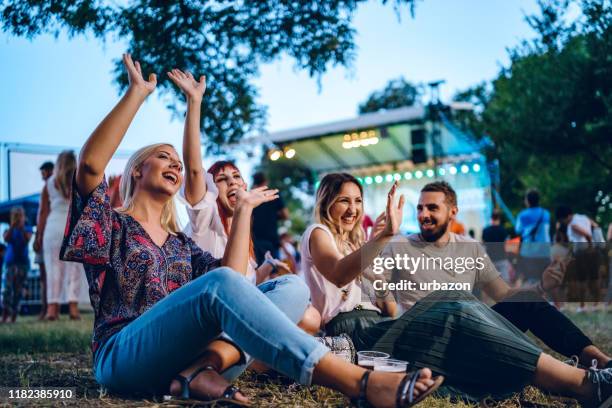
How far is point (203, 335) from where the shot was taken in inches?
96.1

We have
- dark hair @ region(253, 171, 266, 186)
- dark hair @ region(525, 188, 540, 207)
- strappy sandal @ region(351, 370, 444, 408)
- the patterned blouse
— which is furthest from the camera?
dark hair @ region(525, 188, 540, 207)

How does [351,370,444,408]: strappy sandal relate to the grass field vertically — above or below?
above

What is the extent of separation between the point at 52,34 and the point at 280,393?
12.0 feet

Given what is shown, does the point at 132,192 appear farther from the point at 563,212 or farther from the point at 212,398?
the point at 563,212

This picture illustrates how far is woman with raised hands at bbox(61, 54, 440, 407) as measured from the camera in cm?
227

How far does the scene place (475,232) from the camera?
17.2m

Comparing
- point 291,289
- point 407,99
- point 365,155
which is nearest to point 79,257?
point 291,289

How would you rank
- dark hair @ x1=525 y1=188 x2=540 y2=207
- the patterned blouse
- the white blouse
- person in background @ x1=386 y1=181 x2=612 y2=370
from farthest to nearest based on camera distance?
dark hair @ x1=525 y1=188 x2=540 y2=207
the white blouse
person in background @ x1=386 y1=181 x2=612 y2=370
the patterned blouse

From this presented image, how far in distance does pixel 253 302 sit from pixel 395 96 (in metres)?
35.9

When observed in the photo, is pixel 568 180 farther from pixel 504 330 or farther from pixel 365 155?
pixel 504 330

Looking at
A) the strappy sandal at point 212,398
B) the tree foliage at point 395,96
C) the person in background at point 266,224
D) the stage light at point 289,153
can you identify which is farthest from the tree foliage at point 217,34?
the tree foliage at point 395,96

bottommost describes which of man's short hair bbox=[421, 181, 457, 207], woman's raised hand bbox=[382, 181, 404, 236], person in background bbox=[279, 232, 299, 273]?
person in background bbox=[279, 232, 299, 273]

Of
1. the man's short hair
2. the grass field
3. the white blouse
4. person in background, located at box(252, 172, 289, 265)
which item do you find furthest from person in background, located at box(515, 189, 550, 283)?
the white blouse

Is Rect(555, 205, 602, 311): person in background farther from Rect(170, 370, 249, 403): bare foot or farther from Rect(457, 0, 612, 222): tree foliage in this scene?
Rect(170, 370, 249, 403): bare foot
